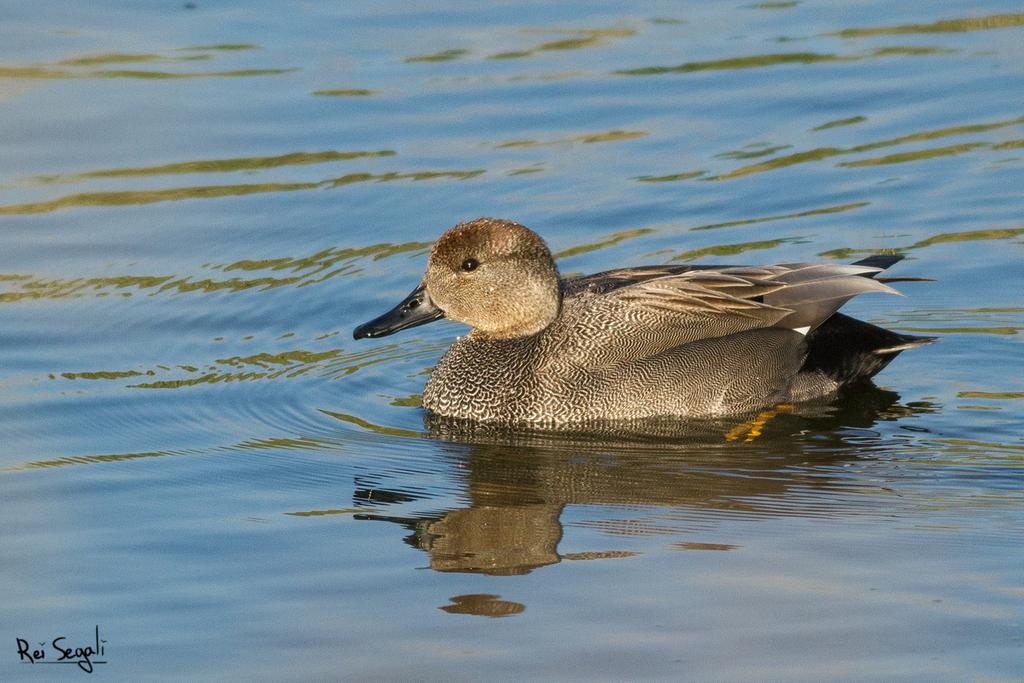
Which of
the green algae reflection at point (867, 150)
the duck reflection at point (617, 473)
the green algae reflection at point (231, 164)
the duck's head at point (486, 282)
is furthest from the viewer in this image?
the green algae reflection at point (231, 164)

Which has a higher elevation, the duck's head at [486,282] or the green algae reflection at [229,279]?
the green algae reflection at [229,279]

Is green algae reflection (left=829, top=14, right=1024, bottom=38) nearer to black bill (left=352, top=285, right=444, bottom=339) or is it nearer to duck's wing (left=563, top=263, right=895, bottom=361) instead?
duck's wing (left=563, top=263, right=895, bottom=361)

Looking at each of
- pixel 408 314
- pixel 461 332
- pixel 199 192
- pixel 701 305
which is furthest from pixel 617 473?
pixel 199 192

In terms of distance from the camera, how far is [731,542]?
6.26 metres

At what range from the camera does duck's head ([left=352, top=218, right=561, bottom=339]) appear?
8.57 metres

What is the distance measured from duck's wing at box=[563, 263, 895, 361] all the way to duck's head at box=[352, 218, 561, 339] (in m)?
0.20

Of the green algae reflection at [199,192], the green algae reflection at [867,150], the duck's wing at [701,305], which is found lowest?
the duck's wing at [701,305]

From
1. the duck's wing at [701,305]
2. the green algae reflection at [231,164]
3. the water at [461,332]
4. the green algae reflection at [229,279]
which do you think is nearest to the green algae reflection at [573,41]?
the water at [461,332]

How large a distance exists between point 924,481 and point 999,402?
49.2 inches

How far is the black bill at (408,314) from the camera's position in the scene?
8.65m

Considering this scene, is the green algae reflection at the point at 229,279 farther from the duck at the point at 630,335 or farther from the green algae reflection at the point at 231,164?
the duck at the point at 630,335

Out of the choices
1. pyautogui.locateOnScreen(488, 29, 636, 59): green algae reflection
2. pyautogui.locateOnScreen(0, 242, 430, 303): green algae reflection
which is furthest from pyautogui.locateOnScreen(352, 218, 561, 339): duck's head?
pyautogui.locateOnScreen(488, 29, 636, 59): green algae reflection

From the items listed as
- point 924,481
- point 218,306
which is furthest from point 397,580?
point 218,306

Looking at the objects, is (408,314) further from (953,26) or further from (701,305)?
(953,26)
